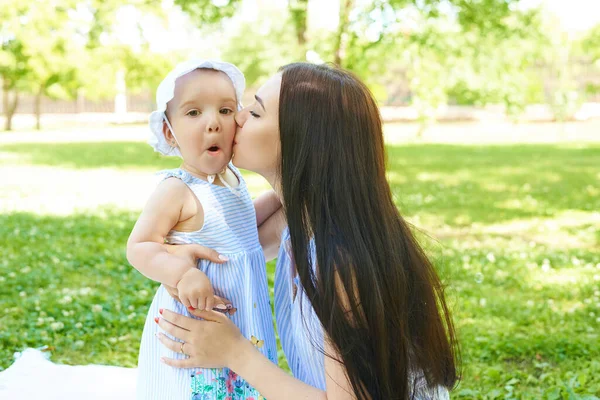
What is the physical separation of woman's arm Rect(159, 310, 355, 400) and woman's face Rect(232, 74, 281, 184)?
491 millimetres

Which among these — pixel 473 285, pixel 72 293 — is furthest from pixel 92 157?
pixel 473 285

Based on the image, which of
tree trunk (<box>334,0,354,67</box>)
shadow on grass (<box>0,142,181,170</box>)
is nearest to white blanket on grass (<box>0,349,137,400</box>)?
tree trunk (<box>334,0,354,67</box>)

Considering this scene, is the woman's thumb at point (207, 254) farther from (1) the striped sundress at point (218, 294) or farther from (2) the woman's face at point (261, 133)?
(2) the woman's face at point (261, 133)

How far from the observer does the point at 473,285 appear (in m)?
5.89

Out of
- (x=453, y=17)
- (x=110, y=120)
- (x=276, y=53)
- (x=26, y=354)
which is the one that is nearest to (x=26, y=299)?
(x=26, y=354)

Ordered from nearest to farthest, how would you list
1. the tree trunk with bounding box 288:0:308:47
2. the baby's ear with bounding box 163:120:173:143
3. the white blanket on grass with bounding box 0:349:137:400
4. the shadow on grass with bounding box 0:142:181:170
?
1. the baby's ear with bounding box 163:120:173:143
2. the white blanket on grass with bounding box 0:349:137:400
3. the tree trunk with bounding box 288:0:308:47
4. the shadow on grass with bounding box 0:142:181:170

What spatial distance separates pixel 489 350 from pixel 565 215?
19.4 feet

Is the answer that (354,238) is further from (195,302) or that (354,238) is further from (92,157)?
(92,157)

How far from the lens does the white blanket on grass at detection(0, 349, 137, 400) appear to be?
328 centimetres

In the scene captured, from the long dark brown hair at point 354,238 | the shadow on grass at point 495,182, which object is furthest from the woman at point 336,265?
the shadow on grass at point 495,182

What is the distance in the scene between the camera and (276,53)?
50438mm

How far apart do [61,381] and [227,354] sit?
Result: 1609mm

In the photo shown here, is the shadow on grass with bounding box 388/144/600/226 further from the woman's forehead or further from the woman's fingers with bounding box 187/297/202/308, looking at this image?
the woman's fingers with bounding box 187/297/202/308

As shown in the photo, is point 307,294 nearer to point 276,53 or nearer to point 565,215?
point 565,215
